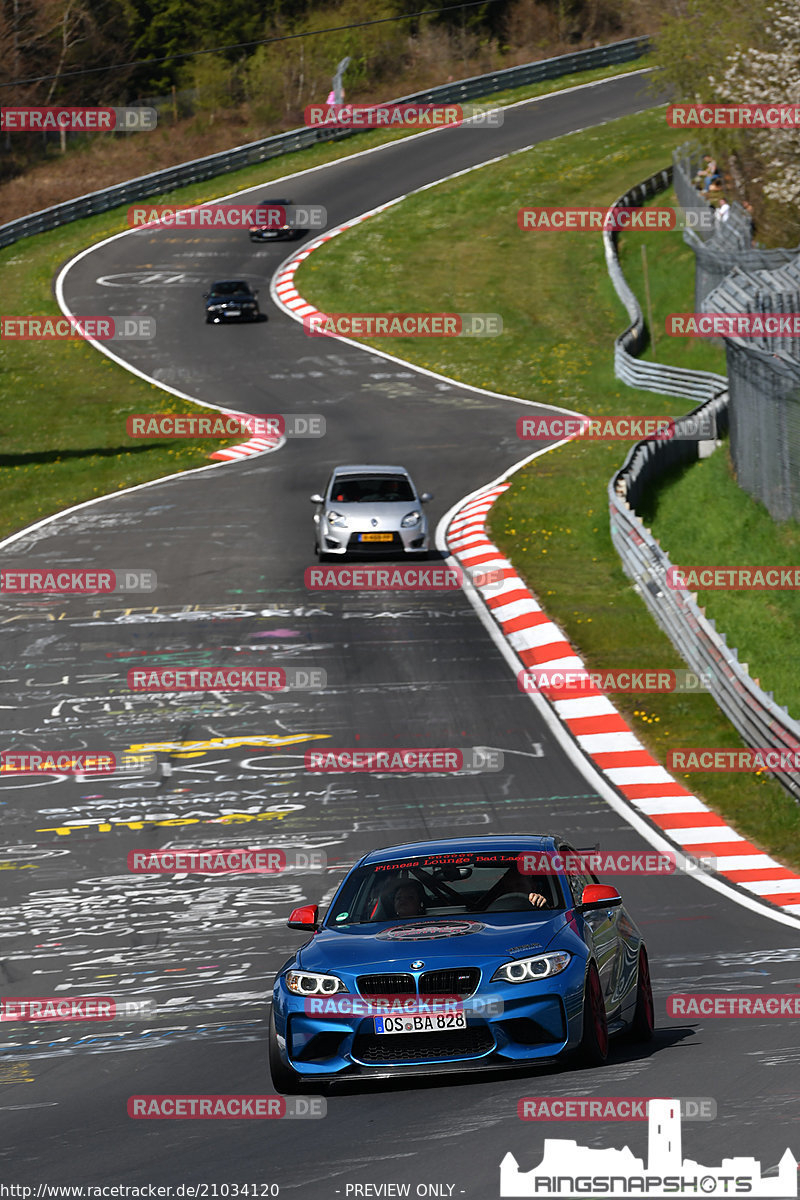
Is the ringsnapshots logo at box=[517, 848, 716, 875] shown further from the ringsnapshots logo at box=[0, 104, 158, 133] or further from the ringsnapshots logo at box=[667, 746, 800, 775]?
the ringsnapshots logo at box=[0, 104, 158, 133]

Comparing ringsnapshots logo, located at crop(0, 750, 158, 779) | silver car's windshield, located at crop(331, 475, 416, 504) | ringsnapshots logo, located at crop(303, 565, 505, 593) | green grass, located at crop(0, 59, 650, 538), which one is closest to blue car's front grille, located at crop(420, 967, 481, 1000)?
ringsnapshots logo, located at crop(0, 750, 158, 779)

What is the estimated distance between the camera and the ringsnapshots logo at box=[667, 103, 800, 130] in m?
42.5

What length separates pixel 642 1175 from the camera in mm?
6844

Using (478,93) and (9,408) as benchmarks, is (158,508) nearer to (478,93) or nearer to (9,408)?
(9,408)

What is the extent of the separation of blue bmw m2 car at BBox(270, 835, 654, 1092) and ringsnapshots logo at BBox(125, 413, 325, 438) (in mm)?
32015

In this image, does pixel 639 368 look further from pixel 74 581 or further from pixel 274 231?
pixel 274 231

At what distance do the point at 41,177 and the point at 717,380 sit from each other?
147ft

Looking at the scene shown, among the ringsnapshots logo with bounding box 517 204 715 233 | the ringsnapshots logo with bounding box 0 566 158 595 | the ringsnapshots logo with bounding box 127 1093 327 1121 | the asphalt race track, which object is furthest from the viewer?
the ringsnapshots logo with bounding box 517 204 715 233

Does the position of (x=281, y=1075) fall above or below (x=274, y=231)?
above

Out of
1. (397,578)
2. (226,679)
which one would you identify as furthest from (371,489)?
(226,679)

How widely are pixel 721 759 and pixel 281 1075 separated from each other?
11.1 m

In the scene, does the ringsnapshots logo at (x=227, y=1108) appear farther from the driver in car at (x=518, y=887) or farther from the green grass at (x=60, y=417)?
the green grass at (x=60, y=417)

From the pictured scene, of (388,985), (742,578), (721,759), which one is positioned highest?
(388,985)

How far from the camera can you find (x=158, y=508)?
3403 centimetres
